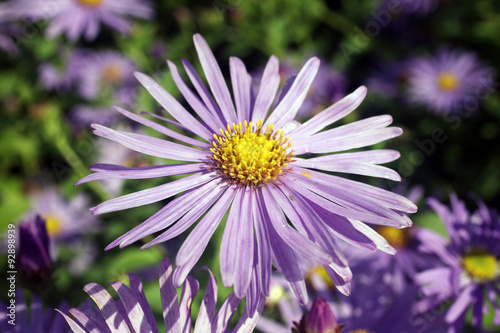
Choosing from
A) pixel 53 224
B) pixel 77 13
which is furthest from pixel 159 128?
pixel 53 224

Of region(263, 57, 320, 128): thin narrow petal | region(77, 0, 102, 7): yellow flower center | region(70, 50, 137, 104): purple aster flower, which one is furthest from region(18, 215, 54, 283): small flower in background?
region(70, 50, 137, 104): purple aster flower

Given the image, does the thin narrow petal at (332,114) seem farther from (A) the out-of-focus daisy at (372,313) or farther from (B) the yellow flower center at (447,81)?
(B) the yellow flower center at (447,81)

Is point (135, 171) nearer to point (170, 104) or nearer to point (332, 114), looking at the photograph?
point (170, 104)

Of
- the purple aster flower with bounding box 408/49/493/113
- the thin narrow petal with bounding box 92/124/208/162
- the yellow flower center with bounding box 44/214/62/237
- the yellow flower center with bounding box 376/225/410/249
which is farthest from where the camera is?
the purple aster flower with bounding box 408/49/493/113

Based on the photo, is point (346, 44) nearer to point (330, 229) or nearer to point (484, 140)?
point (484, 140)

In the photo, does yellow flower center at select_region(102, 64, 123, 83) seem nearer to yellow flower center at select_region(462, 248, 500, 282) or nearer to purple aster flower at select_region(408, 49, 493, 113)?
purple aster flower at select_region(408, 49, 493, 113)

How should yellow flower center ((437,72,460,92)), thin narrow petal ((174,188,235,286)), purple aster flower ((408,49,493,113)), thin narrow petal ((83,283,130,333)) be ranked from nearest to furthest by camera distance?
thin narrow petal ((174,188,235,286)) < thin narrow petal ((83,283,130,333)) < purple aster flower ((408,49,493,113)) < yellow flower center ((437,72,460,92))

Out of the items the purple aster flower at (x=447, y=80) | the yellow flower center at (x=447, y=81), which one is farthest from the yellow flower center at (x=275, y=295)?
the yellow flower center at (x=447, y=81)

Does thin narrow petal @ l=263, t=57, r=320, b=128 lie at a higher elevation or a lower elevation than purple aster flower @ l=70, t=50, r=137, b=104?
lower
